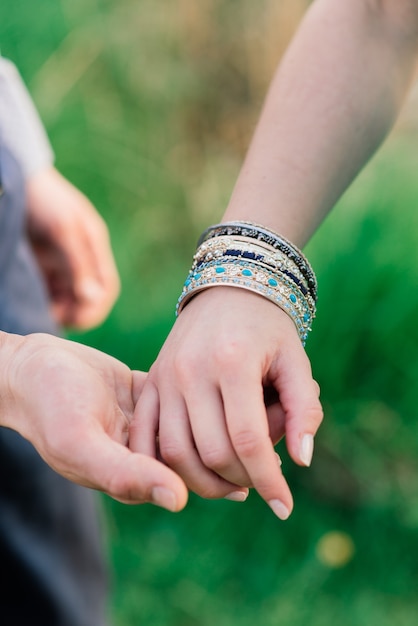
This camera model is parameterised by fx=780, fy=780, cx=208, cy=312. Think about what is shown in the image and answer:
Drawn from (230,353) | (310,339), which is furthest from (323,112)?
(310,339)

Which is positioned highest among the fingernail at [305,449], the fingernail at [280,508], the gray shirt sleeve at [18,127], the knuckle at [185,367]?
the fingernail at [305,449]

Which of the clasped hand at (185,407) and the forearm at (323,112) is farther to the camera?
the forearm at (323,112)

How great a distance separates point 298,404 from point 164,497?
19cm

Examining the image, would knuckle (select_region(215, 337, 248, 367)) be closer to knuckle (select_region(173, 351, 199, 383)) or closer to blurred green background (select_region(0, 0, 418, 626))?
knuckle (select_region(173, 351, 199, 383))

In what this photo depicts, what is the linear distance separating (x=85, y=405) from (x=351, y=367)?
1332 millimetres

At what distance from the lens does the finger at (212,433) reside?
0.82 m

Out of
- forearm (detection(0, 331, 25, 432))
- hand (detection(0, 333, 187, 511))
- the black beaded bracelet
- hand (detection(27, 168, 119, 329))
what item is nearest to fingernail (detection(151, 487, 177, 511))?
hand (detection(0, 333, 187, 511))

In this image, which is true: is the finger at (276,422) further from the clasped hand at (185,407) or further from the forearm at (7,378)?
the forearm at (7,378)

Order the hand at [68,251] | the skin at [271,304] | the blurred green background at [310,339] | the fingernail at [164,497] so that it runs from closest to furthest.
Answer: the fingernail at [164,497] → the skin at [271,304] → the hand at [68,251] → the blurred green background at [310,339]

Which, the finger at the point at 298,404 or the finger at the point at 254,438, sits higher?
the finger at the point at 298,404

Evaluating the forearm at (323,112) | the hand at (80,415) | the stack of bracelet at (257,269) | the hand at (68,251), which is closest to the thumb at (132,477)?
the hand at (80,415)

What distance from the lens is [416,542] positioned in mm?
1896

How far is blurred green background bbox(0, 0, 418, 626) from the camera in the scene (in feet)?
6.18

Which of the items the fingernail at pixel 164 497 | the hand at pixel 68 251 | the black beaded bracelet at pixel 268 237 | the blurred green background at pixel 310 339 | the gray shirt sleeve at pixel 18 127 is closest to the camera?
the fingernail at pixel 164 497
